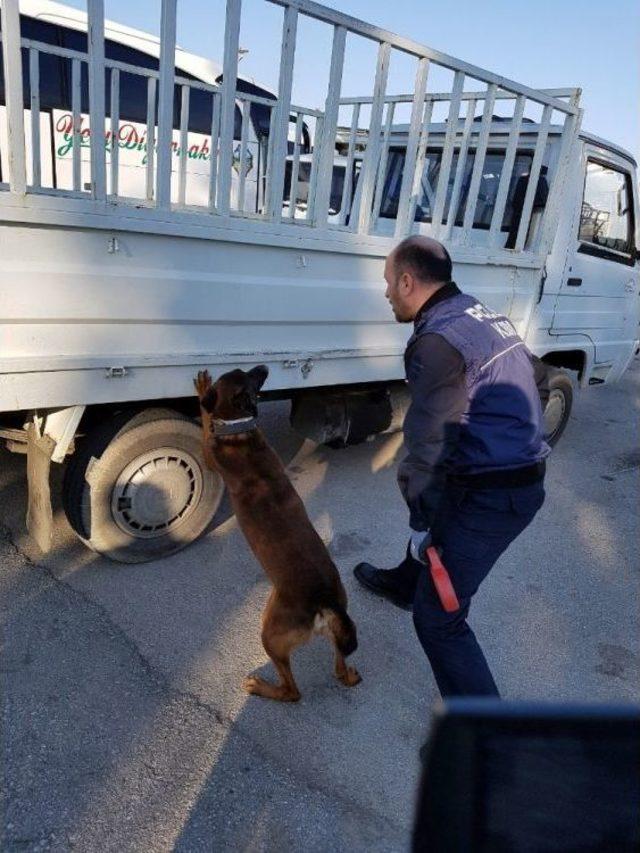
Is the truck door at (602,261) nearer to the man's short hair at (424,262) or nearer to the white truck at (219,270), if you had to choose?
the white truck at (219,270)

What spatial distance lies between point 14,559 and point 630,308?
18.0ft

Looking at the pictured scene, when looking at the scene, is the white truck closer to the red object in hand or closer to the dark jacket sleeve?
the dark jacket sleeve

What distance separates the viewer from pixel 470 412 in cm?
207

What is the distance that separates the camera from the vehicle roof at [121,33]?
6.04 meters

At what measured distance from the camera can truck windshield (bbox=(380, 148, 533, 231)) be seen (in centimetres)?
465

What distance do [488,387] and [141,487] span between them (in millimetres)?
1926

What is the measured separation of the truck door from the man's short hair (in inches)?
119

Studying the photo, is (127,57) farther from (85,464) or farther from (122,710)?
(122,710)

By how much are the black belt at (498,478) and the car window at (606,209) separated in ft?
11.0

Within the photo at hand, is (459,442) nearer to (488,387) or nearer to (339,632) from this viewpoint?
(488,387)

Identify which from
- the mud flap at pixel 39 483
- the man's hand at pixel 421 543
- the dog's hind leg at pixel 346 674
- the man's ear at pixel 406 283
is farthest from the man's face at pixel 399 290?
the mud flap at pixel 39 483

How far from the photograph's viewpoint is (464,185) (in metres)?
4.92

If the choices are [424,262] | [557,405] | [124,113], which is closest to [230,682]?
[424,262]

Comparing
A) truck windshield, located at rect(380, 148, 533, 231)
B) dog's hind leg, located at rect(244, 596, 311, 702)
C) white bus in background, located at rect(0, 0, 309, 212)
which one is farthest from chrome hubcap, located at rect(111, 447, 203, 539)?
white bus in background, located at rect(0, 0, 309, 212)
